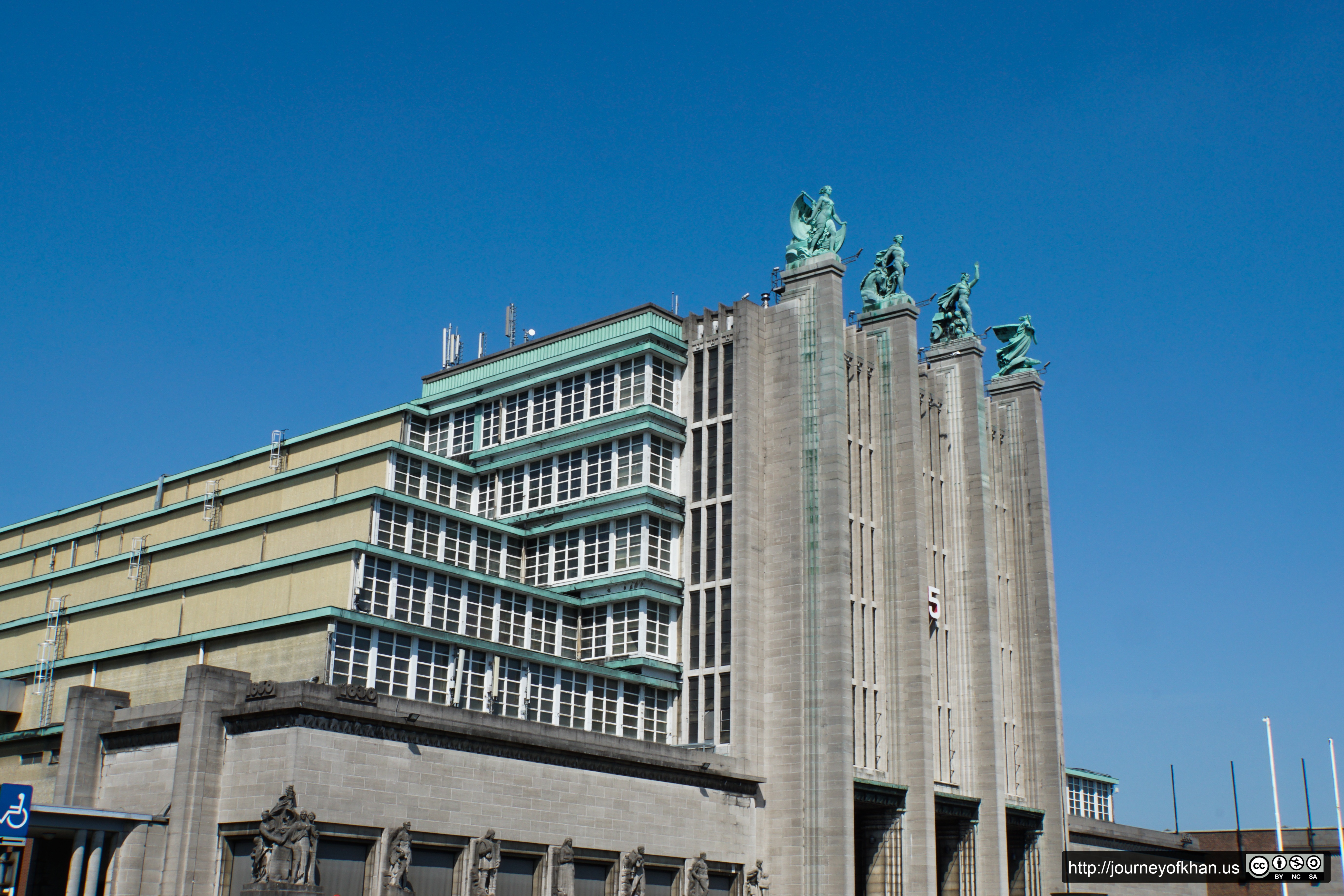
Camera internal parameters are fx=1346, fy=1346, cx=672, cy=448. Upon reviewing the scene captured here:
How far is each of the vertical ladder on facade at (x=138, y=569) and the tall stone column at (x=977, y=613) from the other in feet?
148

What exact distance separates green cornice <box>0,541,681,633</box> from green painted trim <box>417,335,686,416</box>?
11.8 meters

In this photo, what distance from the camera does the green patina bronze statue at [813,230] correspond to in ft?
235

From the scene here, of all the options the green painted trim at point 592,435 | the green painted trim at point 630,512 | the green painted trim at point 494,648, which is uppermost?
the green painted trim at point 592,435

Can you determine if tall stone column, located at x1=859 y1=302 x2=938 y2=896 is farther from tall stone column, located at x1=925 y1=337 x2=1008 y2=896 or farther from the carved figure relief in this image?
the carved figure relief

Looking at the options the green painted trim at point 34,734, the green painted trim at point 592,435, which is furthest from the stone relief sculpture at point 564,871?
the green painted trim at point 592,435

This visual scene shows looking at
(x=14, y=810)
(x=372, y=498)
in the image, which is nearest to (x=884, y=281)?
(x=372, y=498)

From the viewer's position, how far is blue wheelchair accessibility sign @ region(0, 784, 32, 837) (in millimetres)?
30438

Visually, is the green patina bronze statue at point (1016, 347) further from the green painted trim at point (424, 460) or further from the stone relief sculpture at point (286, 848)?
the stone relief sculpture at point (286, 848)

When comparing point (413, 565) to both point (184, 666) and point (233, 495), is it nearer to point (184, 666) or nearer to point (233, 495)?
point (184, 666)

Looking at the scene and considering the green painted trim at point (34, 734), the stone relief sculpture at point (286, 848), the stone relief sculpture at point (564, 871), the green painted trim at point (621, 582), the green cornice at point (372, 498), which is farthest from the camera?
the green painted trim at point (621, 582)

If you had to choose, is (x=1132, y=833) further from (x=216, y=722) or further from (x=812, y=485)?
(x=216, y=722)

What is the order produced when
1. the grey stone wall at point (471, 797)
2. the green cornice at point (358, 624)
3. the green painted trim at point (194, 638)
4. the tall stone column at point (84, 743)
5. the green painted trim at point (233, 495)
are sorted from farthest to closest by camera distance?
the green painted trim at point (233, 495) < the green cornice at point (358, 624) < the green painted trim at point (194, 638) < the tall stone column at point (84, 743) < the grey stone wall at point (471, 797)

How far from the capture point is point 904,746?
226ft

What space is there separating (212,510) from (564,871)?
3434 cm
